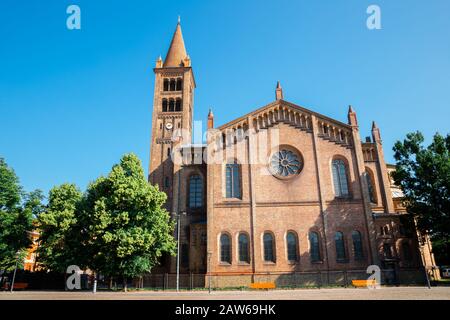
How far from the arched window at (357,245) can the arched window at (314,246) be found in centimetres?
354

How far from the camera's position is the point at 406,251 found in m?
29.9

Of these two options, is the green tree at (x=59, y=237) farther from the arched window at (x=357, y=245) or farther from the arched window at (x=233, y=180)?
the arched window at (x=357, y=245)

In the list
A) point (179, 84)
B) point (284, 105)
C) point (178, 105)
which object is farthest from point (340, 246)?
point (179, 84)

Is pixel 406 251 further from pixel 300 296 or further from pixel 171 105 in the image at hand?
pixel 171 105

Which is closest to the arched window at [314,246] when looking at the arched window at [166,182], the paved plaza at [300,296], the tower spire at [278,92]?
the paved plaza at [300,296]

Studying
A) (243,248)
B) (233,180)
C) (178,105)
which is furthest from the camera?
(178,105)

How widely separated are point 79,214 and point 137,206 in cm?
796

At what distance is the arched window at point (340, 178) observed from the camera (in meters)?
32.4

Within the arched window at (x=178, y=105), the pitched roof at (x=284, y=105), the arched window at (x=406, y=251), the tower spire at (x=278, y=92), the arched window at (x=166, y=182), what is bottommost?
the arched window at (x=406, y=251)

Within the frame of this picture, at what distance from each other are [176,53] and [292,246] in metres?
33.2
